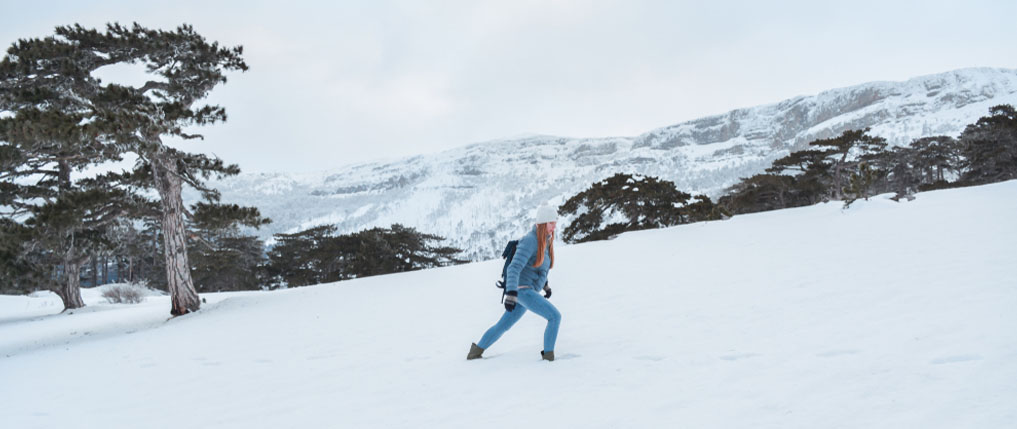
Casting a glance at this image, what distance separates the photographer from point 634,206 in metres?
27.2

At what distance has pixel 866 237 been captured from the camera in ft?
35.9

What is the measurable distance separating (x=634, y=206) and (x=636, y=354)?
22.9 meters

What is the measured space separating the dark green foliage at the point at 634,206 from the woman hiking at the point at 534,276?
20692mm

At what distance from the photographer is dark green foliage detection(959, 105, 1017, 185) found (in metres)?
27.6

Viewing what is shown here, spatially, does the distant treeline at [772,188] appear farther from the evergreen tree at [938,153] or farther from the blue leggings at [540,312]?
the blue leggings at [540,312]

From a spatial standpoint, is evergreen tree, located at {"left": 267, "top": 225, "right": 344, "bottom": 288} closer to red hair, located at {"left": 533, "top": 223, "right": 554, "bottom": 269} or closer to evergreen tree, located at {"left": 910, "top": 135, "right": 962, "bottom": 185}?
red hair, located at {"left": 533, "top": 223, "right": 554, "bottom": 269}

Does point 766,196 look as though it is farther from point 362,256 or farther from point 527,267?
point 527,267

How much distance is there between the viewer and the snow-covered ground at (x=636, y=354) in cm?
344

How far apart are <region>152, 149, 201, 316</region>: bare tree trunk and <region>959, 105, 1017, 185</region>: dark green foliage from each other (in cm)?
4040

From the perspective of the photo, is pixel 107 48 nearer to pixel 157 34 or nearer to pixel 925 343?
pixel 157 34

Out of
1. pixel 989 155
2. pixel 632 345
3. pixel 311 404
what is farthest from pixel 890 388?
pixel 989 155

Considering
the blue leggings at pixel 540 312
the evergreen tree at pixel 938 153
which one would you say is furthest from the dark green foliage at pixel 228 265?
the evergreen tree at pixel 938 153

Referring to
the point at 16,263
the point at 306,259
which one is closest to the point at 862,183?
the point at 16,263

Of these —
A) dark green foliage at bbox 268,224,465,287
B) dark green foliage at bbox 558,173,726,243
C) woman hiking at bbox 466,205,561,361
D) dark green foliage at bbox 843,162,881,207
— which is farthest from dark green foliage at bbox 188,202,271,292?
dark green foliage at bbox 843,162,881,207
